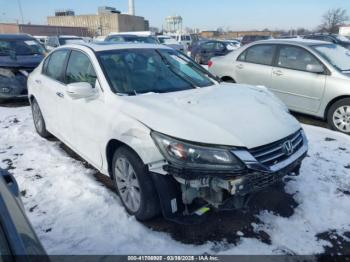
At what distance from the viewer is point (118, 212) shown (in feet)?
10.3

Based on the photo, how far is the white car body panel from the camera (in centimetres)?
255

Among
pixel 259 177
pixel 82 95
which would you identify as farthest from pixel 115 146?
pixel 259 177

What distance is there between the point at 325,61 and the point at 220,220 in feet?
13.7

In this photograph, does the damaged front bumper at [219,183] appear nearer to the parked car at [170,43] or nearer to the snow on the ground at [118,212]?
the snow on the ground at [118,212]

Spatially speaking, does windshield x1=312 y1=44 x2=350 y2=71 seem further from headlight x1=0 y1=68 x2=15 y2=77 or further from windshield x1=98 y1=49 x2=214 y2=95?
headlight x1=0 y1=68 x2=15 y2=77

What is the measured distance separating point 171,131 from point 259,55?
5.06 meters

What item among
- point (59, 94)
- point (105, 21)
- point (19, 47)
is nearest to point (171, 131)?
point (59, 94)

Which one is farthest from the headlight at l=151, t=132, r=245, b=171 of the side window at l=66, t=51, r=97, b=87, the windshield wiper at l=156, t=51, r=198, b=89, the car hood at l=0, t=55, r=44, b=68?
the car hood at l=0, t=55, r=44, b=68

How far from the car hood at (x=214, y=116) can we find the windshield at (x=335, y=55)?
10.6 feet

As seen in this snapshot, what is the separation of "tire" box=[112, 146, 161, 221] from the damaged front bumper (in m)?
0.17

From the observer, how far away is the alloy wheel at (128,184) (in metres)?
2.89

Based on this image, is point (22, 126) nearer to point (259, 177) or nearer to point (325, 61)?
point (259, 177)

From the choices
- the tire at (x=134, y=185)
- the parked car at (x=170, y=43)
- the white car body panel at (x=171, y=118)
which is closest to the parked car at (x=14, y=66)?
the white car body panel at (x=171, y=118)

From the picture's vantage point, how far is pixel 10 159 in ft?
14.9
